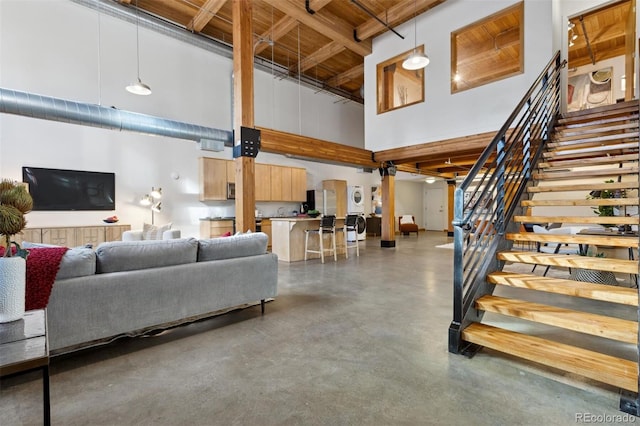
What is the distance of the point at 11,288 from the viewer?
1.36 meters

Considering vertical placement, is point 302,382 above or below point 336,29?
below

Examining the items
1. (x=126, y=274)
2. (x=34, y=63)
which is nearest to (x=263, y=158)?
(x=34, y=63)

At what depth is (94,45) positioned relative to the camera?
5.60m

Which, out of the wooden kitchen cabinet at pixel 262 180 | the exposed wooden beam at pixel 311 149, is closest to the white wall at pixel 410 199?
the wooden kitchen cabinet at pixel 262 180

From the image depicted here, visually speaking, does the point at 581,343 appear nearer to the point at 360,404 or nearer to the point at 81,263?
the point at 360,404

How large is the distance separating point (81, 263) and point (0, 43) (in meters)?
5.29

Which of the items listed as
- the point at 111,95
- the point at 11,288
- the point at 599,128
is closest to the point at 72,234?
the point at 111,95

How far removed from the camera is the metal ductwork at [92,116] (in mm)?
3588

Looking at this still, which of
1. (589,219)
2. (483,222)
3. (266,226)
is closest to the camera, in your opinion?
(483,222)

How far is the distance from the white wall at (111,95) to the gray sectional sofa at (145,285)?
164 inches

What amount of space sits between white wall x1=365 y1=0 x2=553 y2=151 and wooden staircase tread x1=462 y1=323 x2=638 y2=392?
4696mm

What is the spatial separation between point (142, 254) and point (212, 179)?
4.82m

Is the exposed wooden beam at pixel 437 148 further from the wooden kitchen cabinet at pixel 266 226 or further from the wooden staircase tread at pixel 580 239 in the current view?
the wooden staircase tread at pixel 580 239

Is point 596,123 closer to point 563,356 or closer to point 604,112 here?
point 604,112
